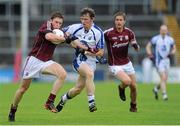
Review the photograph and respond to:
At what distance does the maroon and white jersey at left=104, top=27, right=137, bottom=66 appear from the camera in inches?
740

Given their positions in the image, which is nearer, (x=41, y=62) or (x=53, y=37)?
(x=53, y=37)

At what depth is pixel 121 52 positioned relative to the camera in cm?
1895

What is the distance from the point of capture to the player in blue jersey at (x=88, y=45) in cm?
1727

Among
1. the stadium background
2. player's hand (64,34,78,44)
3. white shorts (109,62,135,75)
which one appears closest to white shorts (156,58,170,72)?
white shorts (109,62,135,75)

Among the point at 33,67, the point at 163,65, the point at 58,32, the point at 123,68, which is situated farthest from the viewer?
the point at 163,65

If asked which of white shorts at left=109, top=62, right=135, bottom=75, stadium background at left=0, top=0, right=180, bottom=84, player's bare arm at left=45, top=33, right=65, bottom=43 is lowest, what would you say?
white shorts at left=109, top=62, right=135, bottom=75

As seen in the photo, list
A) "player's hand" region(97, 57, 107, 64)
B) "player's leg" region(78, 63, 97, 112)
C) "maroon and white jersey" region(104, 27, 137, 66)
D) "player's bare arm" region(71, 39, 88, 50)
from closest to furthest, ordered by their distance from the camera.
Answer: "player's bare arm" region(71, 39, 88, 50) < "player's leg" region(78, 63, 97, 112) < "player's hand" region(97, 57, 107, 64) < "maroon and white jersey" region(104, 27, 137, 66)

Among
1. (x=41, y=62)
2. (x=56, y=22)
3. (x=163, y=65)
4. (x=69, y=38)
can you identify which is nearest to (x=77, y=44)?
(x=69, y=38)

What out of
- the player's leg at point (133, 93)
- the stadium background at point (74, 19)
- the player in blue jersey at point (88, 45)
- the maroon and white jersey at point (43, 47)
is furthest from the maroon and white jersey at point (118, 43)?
the stadium background at point (74, 19)

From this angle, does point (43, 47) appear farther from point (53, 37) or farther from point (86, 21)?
point (86, 21)

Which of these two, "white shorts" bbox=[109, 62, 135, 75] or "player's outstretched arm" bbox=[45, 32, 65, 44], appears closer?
"player's outstretched arm" bbox=[45, 32, 65, 44]

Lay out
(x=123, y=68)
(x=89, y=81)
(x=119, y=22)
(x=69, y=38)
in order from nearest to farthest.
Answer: (x=69, y=38)
(x=89, y=81)
(x=119, y=22)
(x=123, y=68)

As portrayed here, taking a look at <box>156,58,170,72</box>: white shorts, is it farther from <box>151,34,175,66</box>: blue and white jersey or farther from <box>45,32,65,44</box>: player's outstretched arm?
<box>45,32,65,44</box>: player's outstretched arm

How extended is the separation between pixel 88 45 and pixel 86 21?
577mm
